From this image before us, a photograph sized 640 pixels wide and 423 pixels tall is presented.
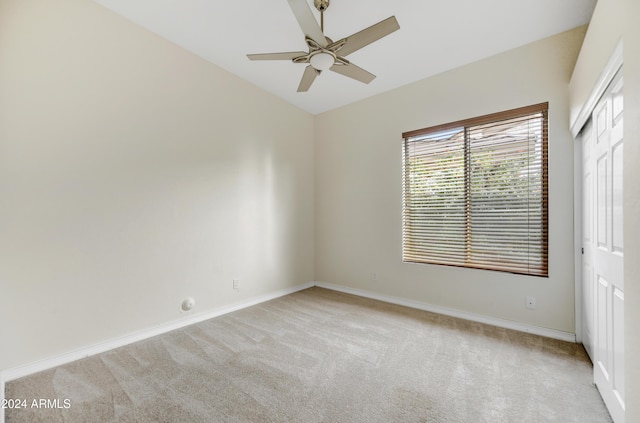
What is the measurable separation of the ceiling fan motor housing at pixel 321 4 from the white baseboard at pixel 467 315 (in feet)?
10.9

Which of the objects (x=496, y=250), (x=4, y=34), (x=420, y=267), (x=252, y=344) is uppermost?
(x=4, y=34)

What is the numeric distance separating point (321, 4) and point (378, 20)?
563 millimetres

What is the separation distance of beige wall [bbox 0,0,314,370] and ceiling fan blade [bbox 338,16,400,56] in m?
2.00

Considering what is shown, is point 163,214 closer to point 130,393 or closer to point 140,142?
point 140,142

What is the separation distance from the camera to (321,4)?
2.19m

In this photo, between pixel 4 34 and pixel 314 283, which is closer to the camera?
pixel 4 34

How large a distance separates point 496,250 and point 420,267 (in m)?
0.87

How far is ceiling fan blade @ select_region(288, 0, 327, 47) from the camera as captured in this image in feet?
5.24

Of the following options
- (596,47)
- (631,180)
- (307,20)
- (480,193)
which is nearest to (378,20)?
(307,20)

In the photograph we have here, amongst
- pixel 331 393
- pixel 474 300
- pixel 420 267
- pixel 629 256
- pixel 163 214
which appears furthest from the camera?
pixel 420 267

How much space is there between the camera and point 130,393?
182 centimetres

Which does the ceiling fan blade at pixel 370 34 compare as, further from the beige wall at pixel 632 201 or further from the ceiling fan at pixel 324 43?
the beige wall at pixel 632 201

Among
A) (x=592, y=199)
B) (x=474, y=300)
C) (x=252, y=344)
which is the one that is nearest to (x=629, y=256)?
(x=592, y=199)

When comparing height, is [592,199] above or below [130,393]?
above
